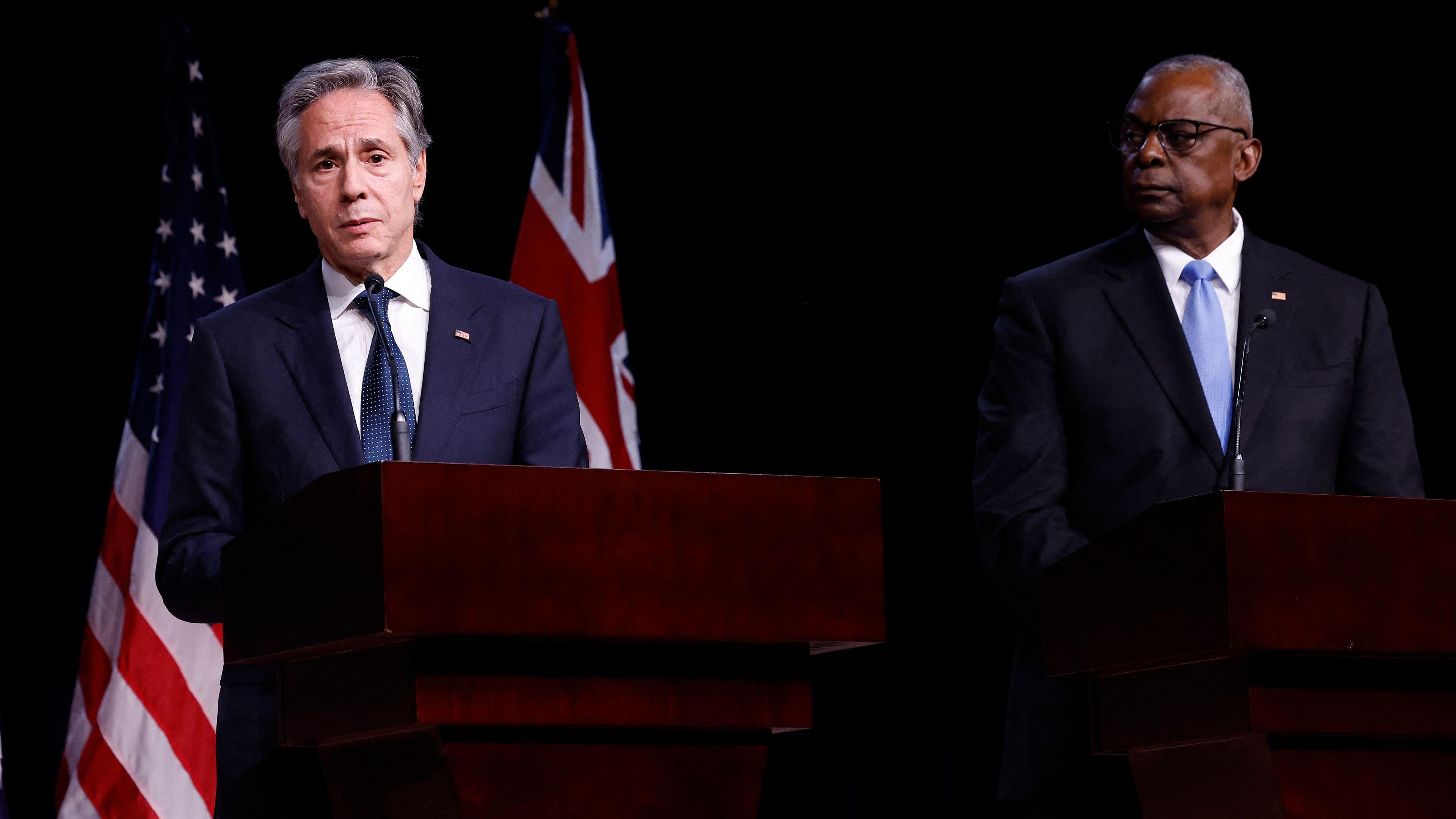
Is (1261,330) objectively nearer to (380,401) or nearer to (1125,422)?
(1125,422)

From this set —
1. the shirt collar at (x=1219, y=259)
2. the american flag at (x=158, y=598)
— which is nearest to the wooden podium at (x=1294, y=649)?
the shirt collar at (x=1219, y=259)

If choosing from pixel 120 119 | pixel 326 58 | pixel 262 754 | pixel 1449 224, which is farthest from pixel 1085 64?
pixel 262 754

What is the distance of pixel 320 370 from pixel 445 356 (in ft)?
0.55

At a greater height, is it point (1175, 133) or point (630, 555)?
point (1175, 133)

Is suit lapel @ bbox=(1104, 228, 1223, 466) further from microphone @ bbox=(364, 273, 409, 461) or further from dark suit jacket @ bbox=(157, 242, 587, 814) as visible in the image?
microphone @ bbox=(364, 273, 409, 461)

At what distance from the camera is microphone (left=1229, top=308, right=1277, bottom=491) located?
2.19m

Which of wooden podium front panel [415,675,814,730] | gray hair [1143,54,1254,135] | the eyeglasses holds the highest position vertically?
gray hair [1143,54,1254,135]

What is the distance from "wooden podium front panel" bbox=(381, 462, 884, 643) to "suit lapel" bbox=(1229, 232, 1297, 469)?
104cm

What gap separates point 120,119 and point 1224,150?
8.75ft

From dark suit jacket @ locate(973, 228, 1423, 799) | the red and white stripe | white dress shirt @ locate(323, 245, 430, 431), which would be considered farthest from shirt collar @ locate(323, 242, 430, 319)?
the red and white stripe

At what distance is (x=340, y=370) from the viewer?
2234mm

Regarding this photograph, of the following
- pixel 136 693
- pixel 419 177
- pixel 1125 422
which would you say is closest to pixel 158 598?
pixel 136 693

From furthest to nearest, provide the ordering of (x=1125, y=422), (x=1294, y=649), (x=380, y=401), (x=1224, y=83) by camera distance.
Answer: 1. (x=1224, y=83)
2. (x=1125, y=422)
3. (x=380, y=401)
4. (x=1294, y=649)

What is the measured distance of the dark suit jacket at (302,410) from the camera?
2.16 meters
